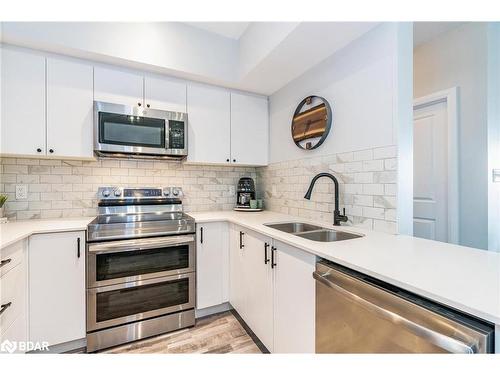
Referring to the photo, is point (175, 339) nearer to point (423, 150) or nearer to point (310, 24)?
point (310, 24)

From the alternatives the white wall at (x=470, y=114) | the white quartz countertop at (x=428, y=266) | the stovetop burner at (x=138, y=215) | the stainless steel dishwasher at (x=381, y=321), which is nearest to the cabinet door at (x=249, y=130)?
the stovetop burner at (x=138, y=215)

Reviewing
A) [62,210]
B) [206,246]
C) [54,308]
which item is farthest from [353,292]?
[62,210]

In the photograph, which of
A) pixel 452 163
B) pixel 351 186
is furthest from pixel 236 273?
pixel 452 163

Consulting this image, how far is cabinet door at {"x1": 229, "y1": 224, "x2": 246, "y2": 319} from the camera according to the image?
1881 millimetres

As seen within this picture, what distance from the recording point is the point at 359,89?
1.59m

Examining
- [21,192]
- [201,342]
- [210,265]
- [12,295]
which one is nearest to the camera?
[12,295]

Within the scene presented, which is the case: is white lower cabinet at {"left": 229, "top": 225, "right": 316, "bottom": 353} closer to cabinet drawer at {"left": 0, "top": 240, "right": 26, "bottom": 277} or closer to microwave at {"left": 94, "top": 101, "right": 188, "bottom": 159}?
microwave at {"left": 94, "top": 101, "right": 188, "bottom": 159}

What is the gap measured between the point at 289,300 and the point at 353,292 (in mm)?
491

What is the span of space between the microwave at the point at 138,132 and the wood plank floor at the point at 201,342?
150 centimetres

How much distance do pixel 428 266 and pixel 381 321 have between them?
0.27 metres

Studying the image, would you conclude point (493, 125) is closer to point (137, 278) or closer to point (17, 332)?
point (137, 278)

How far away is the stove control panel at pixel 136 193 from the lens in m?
2.12

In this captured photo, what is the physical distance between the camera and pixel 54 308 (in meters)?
1.53

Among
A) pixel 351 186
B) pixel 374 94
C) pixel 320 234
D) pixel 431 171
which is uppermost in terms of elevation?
pixel 374 94
